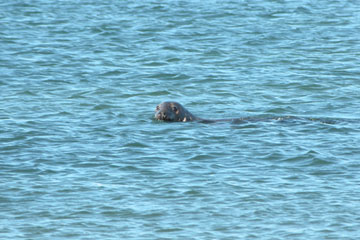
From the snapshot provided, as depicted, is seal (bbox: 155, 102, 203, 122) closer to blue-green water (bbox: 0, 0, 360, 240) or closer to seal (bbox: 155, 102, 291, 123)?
seal (bbox: 155, 102, 291, 123)

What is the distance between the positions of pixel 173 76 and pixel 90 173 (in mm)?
8109

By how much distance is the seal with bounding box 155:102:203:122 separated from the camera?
14.2 metres

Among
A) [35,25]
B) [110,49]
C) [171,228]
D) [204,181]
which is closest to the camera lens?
[171,228]

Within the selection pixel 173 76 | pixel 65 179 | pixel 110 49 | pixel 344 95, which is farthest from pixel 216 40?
pixel 65 179

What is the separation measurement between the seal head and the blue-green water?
0.20m

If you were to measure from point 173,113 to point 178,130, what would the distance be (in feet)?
2.26

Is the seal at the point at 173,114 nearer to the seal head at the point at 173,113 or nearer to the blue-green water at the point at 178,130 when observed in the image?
the seal head at the point at 173,113

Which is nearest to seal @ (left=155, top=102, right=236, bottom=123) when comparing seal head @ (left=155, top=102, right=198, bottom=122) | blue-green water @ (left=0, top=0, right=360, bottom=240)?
seal head @ (left=155, top=102, right=198, bottom=122)

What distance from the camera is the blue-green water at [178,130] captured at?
9.31 meters

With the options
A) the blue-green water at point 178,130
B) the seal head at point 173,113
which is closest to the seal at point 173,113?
the seal head at point 173,113

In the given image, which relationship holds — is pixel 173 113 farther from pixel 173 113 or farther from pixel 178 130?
pixel 178 130

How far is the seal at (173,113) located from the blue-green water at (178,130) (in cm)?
21

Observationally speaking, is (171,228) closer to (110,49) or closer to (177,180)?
(177,180)

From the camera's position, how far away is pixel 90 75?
1877 centimetres
